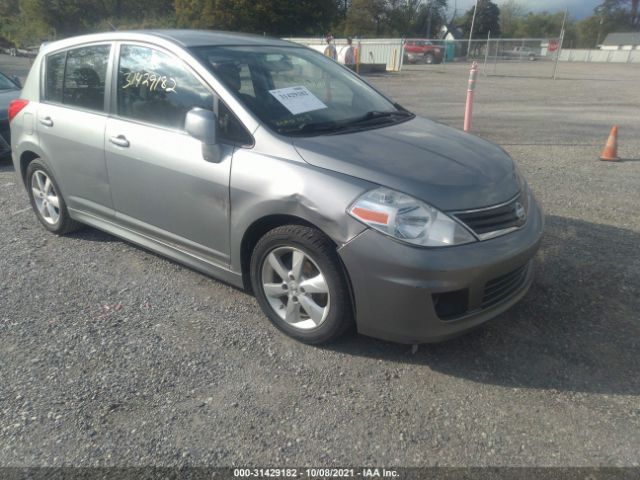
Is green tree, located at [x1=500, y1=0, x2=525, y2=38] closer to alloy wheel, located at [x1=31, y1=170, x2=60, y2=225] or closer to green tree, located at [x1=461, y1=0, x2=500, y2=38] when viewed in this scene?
green tree, located at [x1=461, y1=0, x2=500, y2=38]

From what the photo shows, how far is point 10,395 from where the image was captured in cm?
272

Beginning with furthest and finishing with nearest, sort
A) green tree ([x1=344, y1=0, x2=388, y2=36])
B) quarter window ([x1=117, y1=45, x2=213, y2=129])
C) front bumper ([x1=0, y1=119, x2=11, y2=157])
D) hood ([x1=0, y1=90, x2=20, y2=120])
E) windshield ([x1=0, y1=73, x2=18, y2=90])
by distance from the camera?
green tree ([x1=344, y1=0, x2=388, y2=36]) < windshield ([x1=0, y1=73, x2=18, y2=90]) < hood ([x1=0, y1=90, x2=20, y2=120]) < front bumper ([x1=0, y1=119, x2=11, y2=157]) < quarter window ([x1=117, y1=45, x2=213, y2=129])

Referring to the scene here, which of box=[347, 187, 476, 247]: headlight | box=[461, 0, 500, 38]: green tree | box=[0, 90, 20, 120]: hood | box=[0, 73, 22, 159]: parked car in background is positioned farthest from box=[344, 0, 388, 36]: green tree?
box=[347, 187, 476, 247]: headlight

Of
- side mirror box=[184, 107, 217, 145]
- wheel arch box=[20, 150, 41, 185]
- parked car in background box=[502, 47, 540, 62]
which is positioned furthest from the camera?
parked car in background box=[502, 47, 540, 62]

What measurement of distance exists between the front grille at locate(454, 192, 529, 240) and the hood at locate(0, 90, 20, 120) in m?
7.33

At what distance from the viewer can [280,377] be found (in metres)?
2.85

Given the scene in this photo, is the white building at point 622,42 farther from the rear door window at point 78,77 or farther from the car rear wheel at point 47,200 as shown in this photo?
the car rear wheel at point 47,200

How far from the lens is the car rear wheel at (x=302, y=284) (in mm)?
2838

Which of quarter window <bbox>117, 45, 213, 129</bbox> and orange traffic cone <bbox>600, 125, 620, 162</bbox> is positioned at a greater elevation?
quarter window <bbox>117, 45, 213, 129</bbox>

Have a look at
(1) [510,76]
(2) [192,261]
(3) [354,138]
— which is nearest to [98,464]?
(2) [192,261]

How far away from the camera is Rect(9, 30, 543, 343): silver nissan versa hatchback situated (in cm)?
269

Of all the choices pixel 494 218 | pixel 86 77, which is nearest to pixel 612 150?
pixel 494 218

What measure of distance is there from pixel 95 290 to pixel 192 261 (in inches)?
32.4

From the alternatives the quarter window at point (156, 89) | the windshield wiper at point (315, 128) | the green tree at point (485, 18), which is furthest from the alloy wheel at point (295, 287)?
the green tree at point (485, 18)
